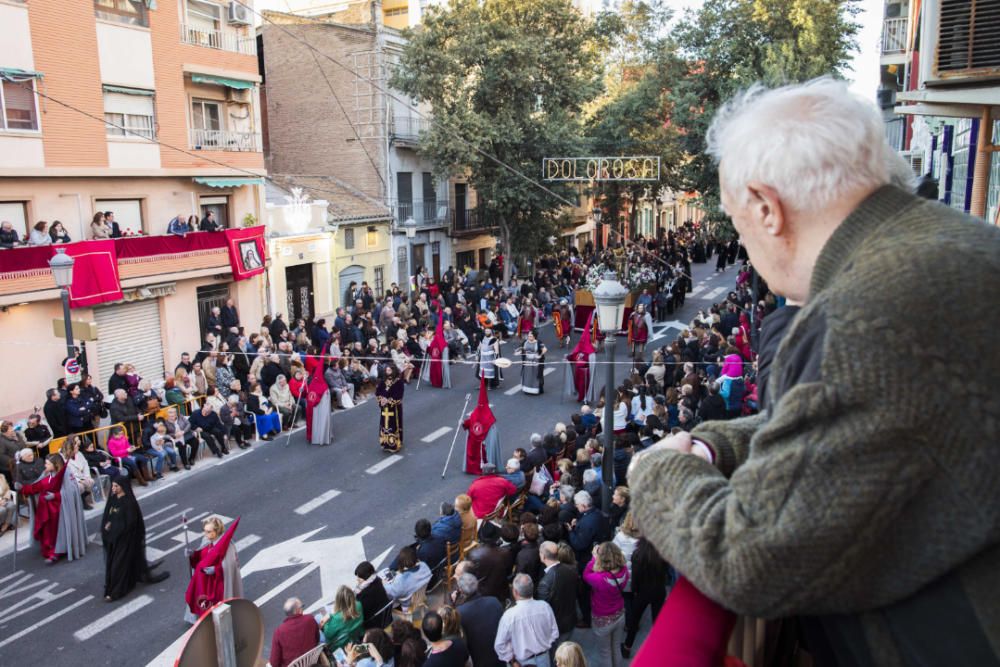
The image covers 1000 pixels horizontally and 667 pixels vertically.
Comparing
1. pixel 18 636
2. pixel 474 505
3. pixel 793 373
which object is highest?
pixel 793 373

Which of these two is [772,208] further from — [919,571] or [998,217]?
[998,217]

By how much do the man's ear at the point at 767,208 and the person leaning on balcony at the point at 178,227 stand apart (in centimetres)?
2218

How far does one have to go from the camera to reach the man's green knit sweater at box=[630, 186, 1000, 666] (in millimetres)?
1119

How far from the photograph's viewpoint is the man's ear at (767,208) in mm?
1444

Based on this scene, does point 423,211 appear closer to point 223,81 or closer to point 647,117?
point 647,117

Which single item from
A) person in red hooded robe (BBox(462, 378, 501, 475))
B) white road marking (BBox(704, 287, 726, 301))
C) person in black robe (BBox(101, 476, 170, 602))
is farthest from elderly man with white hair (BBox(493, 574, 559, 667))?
white road marking (BBox(704, 287, 726, 301))

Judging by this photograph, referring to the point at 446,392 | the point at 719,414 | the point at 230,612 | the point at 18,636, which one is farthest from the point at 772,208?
the point at 446,392

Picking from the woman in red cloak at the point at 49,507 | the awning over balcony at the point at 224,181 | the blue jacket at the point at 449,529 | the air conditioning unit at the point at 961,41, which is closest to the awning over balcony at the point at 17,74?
the awning over balcony at the point at 224,181

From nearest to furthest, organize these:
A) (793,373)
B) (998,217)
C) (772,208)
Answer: (793,373) → (772,208) → (998,217)

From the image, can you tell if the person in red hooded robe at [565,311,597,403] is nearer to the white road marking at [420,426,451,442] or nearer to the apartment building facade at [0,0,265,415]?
the white road marking at [420,426,451,442]

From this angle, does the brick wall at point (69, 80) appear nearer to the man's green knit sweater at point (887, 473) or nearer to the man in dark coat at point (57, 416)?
the man in dark coat at point (57, 416)

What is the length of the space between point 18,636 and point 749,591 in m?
10.4

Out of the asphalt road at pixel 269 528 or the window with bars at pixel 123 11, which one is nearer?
the asphalt road at pixel 269 528

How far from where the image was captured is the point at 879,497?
1.12 metres
